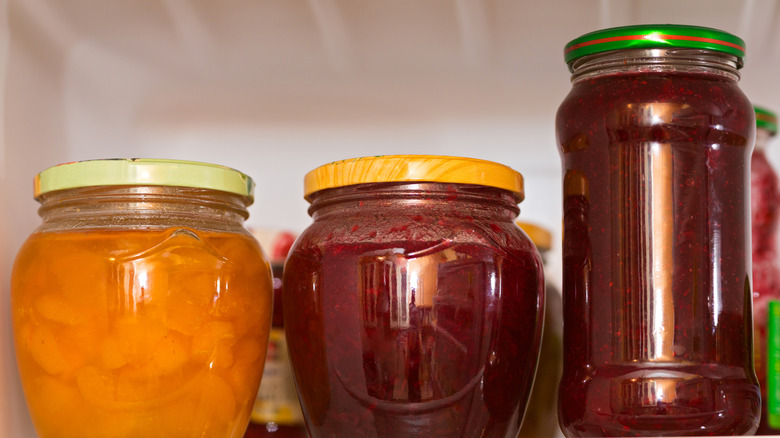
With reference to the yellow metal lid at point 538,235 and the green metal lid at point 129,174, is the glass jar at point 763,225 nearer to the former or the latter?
the yellow metal lid at point 538,235

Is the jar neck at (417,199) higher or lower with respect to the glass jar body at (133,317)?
higher

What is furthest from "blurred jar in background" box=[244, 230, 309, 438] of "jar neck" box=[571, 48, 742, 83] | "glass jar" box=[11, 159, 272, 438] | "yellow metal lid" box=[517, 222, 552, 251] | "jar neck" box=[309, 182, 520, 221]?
"jar neck" box=[571, 48, 742, 83]

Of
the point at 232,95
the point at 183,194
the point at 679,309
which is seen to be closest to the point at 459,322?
the point at 679,309

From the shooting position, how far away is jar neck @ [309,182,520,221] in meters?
0.64

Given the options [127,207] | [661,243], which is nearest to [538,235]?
[661,243]

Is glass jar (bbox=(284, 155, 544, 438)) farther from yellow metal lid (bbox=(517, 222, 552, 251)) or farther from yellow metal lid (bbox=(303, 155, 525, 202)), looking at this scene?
yellow metal lid (bbox=(517, 222, 552, 251))

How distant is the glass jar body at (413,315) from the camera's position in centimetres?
59

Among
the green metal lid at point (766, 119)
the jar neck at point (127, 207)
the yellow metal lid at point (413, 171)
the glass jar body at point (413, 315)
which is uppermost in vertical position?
the green metal lid at point (766, 119)

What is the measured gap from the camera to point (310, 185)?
69cm

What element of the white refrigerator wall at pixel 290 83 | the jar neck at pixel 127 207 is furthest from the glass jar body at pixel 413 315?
the white refrigerator wall at pixel 290 83

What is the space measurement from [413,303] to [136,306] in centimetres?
23

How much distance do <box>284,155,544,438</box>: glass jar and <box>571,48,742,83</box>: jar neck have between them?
5.3 inches

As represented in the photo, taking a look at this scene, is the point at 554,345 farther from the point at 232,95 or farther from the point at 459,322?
the point at 232,95

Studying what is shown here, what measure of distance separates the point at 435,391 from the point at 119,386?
0.26 meters
